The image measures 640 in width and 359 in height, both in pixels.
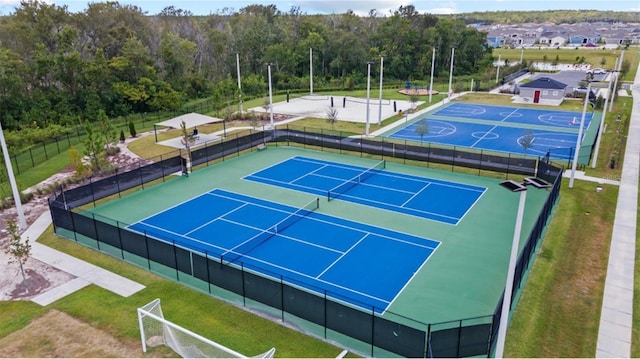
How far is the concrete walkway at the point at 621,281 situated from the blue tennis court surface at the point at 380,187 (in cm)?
679

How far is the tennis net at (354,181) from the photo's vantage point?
26.3m

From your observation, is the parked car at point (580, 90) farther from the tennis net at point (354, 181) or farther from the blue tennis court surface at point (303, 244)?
the blue tennis court surface at point (303, 244)

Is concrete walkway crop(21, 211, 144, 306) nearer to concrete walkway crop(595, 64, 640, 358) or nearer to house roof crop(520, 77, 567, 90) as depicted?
concrete walkway crop(595, 64, 640, 358)

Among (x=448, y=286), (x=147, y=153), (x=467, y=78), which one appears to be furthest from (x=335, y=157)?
(x=467, y=78)

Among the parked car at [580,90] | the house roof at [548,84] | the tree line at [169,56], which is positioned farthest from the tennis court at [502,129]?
the tree line at [169,56]

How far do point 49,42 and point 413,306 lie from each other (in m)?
63.1

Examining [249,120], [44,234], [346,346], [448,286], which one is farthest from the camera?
[249,120]

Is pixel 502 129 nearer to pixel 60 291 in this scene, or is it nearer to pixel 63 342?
pixel 60 291

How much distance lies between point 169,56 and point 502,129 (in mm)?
48047

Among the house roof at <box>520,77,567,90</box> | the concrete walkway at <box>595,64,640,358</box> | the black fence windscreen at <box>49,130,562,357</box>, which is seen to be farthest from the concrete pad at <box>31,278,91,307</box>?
the house roof at <box>520,77,567,90</box>

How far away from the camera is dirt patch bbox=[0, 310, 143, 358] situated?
1337 centimetres

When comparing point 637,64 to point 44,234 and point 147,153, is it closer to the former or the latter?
point 147,153

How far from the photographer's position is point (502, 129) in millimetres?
43000

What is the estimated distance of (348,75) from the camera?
8506cm
